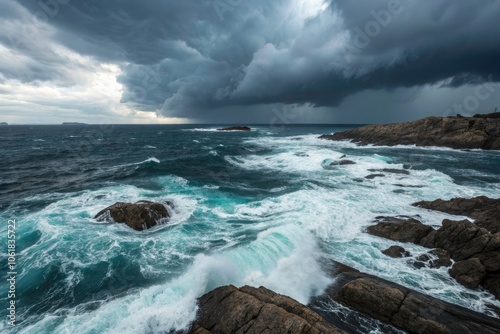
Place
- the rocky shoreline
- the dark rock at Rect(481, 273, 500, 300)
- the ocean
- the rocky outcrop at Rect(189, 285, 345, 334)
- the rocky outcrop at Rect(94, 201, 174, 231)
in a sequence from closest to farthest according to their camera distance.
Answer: the rocky outcrop at Rect(189, 285, 345, 334) < the rocky shoreline < the ocean < the dark rock at Rect(481, 273, 500, 300) < the rocky outcrop at Rect(94, 201, 174, 231)

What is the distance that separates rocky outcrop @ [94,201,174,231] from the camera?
18.5m

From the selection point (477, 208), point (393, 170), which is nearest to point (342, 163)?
point (393, 170)

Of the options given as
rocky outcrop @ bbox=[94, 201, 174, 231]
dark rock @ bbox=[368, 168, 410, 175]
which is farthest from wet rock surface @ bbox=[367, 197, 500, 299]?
rocky outcrop @ bbox=[94, 201, 174, 231]

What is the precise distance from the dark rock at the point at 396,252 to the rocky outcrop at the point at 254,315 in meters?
8.48

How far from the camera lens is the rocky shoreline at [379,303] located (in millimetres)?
8484

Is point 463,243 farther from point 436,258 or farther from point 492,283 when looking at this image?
point 492,283

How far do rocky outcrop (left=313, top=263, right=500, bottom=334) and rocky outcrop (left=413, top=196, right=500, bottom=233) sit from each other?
31.3 ft

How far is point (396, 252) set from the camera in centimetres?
1479

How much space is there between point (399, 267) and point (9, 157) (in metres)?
65.6

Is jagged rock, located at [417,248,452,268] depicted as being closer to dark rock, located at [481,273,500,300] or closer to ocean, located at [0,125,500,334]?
ocean, located at [0,125,500,334]

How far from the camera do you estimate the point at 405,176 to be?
106 ft

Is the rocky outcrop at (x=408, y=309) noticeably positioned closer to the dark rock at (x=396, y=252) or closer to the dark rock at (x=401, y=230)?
the dark rock at (x=396, y=252)

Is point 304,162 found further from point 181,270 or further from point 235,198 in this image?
point 181,270

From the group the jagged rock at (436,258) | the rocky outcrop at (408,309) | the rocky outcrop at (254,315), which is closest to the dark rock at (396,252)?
the jagged rock at (436,258)
